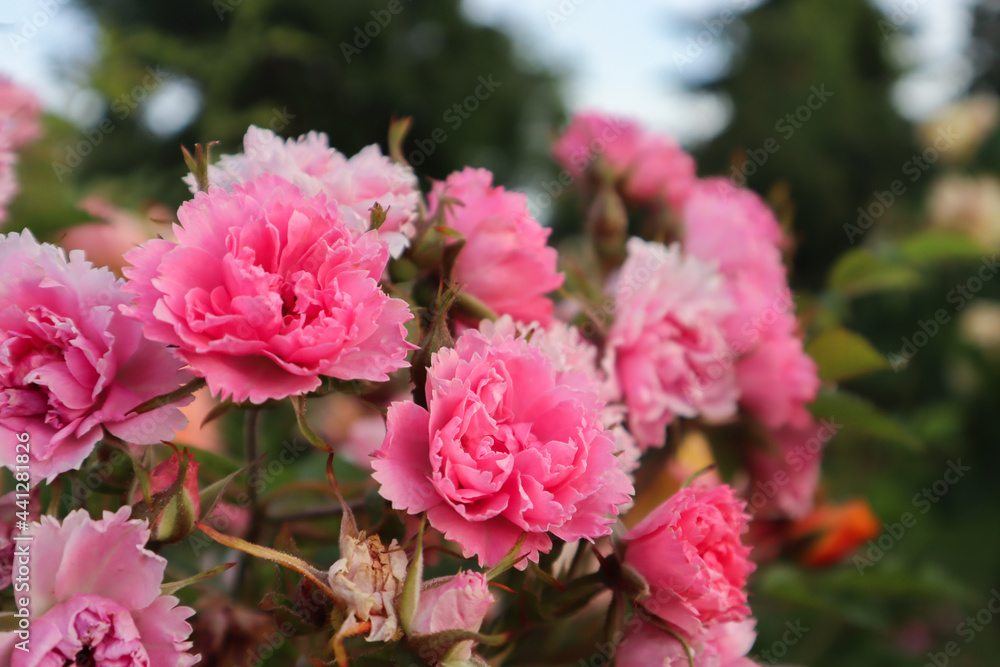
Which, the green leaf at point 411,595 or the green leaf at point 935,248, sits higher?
the green leaf at point 411,595

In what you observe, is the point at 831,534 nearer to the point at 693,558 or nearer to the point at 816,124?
the point at 693,558

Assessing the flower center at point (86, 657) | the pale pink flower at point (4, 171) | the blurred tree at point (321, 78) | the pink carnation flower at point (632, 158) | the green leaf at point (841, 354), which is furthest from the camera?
the blurred tree at point (321, 78)

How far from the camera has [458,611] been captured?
248 millimetres

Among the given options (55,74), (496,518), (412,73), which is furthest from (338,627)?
(412,73)

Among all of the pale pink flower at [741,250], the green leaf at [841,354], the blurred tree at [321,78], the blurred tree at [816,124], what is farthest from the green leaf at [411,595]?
the blurred tree at [816,124]

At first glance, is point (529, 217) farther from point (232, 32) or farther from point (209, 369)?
point (232, 32)

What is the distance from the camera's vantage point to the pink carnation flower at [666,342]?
392mm

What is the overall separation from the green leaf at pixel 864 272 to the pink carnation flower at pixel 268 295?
50 centimetres

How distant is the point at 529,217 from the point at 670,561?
0.53ft

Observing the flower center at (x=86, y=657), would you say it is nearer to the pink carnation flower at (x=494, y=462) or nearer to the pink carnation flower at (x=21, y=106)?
the pink carnation flower at (x=494, y=462)

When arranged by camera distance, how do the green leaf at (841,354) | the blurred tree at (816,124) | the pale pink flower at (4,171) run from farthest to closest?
the blurred tree at (816,124)
the green leaf at (841,354)
the pale pink flower at (4,171)

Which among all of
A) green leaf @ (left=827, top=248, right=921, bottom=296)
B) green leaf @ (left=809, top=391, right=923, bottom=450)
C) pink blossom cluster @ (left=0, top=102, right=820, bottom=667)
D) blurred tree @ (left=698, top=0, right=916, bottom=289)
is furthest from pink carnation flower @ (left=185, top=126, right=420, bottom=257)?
blurred tree @ (left=698, top=0, right=916, bottom=289)

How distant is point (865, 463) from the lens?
1029 mm

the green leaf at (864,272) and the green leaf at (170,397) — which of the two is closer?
the green leaf at (170,397)
